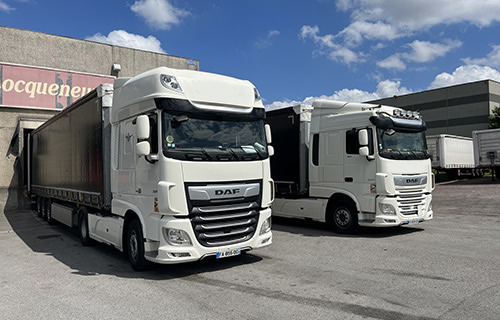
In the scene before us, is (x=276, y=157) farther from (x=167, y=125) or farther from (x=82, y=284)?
(x=82, y=284)

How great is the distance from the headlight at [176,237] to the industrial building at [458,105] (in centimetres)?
5822

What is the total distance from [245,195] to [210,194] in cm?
69

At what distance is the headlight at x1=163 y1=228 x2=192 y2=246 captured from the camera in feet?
19.7

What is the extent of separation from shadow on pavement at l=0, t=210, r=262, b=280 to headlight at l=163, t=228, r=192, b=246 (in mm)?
694

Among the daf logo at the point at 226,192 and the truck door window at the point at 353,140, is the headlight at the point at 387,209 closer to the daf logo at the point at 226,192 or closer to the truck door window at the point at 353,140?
the truck door window at the point at 353,140

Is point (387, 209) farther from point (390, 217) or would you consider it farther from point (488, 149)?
point (488, 149)

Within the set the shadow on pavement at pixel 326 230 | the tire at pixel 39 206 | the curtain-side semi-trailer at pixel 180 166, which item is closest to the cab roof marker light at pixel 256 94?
the curtain-side semi-trailer at pixel 180 166

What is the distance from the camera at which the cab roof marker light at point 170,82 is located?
6.26 meters

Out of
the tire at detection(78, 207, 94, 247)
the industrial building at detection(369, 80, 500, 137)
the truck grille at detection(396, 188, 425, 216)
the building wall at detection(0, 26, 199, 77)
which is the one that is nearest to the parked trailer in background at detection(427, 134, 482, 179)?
the building wall at detection(0, 26, 199, 77)

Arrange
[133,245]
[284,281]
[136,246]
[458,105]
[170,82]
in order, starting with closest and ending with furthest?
[284,281] < [170,82] < [136,246] < [133,245] < [458,105]

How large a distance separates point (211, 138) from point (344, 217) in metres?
5.05

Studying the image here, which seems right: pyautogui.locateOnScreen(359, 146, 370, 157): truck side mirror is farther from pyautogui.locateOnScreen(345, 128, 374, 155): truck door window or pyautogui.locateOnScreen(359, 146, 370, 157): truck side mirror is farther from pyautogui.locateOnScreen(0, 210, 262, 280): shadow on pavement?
pyautogui.locateOnScreen(0, 210, 262, 280): shadow on pavement

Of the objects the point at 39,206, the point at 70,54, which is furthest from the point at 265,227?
the point at 70,54

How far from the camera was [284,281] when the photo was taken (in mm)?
5918
